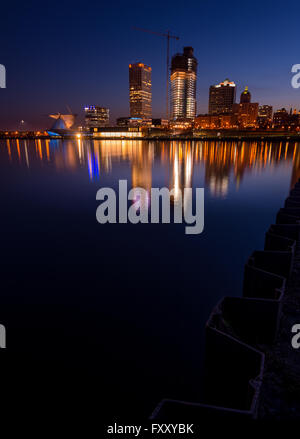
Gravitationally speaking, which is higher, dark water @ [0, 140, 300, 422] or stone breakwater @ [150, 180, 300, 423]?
stone breakwater @ [150, 180, 300, 423]

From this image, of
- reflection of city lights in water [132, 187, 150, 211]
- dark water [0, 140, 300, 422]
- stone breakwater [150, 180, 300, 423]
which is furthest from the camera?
reflection of city lights in water [132, 187, 150, 211]

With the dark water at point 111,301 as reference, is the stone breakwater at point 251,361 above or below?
above

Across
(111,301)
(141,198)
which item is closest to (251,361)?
(111,301)

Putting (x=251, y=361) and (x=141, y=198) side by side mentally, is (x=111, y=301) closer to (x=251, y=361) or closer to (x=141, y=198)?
(x=251, y=361)

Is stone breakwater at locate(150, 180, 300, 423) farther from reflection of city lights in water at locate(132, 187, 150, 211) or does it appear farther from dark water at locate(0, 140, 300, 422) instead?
reflection of city lights in water at locate(132, 187, 150, 211)

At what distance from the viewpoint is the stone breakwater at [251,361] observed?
3.84m

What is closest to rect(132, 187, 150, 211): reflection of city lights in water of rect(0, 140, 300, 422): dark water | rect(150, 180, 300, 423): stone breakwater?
rect(0, 140, 300, 422): dark water

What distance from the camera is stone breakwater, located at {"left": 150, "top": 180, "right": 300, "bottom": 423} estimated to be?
3.84m

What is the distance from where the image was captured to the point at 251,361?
4.89 m

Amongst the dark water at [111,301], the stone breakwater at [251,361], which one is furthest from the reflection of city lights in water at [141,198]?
the stone breakwater at [251,361]

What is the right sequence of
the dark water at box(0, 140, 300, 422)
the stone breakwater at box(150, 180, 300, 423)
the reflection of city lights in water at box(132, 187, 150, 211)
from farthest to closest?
the reflection of city lights in water at box(132, 187, 150, 211) → the dark water at box(0, 140, 300, 422) → the stone breakwater at box(150, 180, 300, 423)

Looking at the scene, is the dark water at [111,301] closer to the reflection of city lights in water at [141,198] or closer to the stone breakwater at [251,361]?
the stone breakwater at [251,361]
